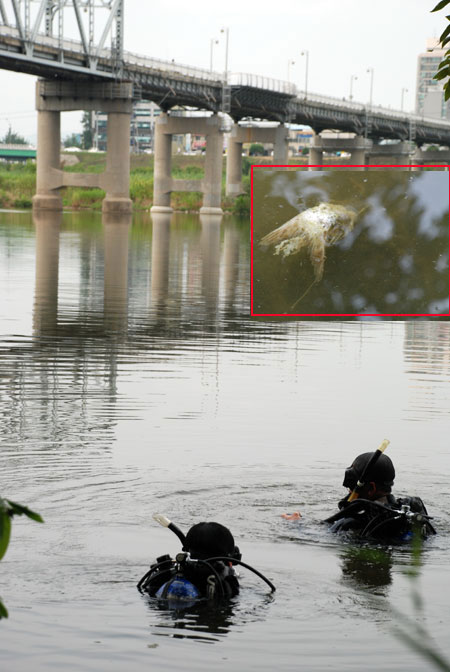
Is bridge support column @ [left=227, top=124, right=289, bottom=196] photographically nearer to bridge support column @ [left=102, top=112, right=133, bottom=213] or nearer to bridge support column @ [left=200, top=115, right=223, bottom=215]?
bridge support column @ [left=200, top=115, right=223, bottom=215]

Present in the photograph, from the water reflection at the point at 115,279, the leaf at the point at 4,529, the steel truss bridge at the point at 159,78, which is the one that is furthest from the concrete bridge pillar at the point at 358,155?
the leaf at the point at 4,529

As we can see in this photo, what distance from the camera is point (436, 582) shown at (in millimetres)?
10133

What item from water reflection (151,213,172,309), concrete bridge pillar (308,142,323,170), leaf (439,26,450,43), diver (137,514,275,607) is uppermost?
concrete bridge pillar (308,142,323,170)

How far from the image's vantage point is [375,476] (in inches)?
435

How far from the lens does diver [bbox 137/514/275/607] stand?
917 centimetres

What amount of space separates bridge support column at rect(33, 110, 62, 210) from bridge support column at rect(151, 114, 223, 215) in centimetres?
1661

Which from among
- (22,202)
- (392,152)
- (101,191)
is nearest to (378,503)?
(22,202)

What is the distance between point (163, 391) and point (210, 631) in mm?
9763

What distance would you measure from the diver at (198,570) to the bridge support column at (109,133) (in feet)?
322

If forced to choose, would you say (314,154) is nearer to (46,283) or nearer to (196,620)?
(46,283)

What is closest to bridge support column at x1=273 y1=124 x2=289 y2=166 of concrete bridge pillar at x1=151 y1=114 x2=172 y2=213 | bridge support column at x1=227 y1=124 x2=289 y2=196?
bridge support column at x1=227 y1=124 x2=289 y2=196

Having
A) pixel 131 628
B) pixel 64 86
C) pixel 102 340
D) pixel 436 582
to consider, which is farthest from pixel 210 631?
pixel 64 86

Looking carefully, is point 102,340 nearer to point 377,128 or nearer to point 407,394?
point 407,394

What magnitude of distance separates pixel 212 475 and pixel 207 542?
4281 millimetres
